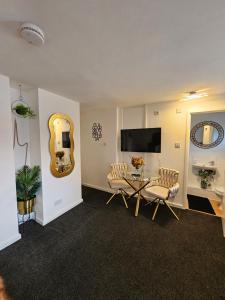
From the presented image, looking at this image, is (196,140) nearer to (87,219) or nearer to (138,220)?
(138,220)

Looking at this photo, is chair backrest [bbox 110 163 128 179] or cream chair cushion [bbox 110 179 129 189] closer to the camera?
cream chair cushion [bbox 110 179 129 189]

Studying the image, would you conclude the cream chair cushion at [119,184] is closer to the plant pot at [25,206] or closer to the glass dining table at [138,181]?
the glass dining table at [138,181]

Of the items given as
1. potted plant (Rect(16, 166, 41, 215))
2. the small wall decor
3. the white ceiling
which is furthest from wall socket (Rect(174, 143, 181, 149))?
potted plant (Rect(16, 166, 41, 215))

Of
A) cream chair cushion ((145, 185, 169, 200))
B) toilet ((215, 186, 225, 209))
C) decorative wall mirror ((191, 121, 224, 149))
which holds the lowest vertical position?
toilet ((215, 186, 225, 209))

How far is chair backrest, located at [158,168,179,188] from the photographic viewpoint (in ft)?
9.73

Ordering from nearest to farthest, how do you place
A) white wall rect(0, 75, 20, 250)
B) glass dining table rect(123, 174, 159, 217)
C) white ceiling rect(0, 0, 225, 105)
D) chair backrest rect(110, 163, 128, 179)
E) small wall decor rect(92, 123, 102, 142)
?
white ceiling rect(0, 0, 225, 105) < white wall rect(0, 75, 20, 250) < glass dining table rect(123, 174, 159, 217) < chair backrest rect(110, 163, 128, 179) < small wall decor rect(92, 123, 102, 142)

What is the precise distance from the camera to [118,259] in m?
1.85

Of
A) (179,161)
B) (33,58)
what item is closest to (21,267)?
(33,58)

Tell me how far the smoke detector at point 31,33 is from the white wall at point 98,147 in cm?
279

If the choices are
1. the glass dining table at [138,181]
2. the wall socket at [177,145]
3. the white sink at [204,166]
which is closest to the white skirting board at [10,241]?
the glass dining table at [138,181]

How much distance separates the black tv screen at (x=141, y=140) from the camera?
333 cm

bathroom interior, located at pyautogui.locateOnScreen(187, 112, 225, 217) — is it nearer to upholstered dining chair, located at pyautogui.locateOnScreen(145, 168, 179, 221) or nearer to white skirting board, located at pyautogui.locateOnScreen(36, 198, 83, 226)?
upholstered dining chair, located at pyautogui.locateOnScreen(145, 168, 179, 221)

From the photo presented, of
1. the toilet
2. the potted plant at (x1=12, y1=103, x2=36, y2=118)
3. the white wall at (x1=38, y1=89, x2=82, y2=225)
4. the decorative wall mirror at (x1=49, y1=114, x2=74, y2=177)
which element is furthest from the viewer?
the toilet

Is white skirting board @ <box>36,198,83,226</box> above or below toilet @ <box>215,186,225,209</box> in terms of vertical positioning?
below
